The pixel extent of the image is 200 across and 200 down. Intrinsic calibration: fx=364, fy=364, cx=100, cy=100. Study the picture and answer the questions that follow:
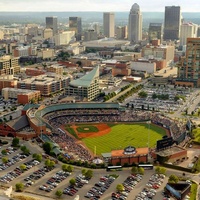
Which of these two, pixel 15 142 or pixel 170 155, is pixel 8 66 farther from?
pixel 170 155

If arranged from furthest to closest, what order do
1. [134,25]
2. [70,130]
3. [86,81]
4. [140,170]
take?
[134,25] < [86,81] < [70,130] < [140,170]

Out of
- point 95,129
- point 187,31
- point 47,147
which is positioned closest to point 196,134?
point 95,129

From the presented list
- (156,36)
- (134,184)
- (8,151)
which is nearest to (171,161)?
(134,184)

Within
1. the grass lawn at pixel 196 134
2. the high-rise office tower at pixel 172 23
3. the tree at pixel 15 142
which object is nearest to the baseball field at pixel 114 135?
the grass lawn at pixel 196 134

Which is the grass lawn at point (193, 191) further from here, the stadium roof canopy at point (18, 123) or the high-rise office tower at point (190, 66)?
the high-rise office tower at point (190, 66)

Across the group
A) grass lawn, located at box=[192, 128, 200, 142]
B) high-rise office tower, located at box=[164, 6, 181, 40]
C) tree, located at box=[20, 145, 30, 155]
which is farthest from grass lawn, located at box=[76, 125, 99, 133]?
high-rise office tower, located at box=[164, 6, 181, 40]

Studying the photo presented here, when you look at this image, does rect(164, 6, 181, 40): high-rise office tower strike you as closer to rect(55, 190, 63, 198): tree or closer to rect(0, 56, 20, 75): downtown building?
rect(0, 56, 20, 75): downtown building

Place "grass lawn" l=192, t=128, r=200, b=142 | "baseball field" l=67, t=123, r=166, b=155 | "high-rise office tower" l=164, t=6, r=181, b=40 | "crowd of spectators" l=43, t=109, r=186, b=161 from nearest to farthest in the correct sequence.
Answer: "baseball field" l=67, t=123, r=166, b=155, "grass lawn" l=192, t=128, r=200, b=142, "crowd of spectators" l=43, t=109, r=186, b=161, "high-rise office tower" l=164, t=6, r=181, b=40
